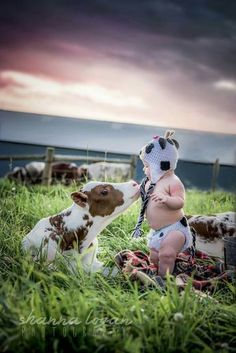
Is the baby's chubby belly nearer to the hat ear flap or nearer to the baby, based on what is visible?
the baby

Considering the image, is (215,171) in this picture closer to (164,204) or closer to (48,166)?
(48,166)

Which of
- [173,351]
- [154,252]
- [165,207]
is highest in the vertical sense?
[165,207]

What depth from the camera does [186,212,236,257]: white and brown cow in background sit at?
12.2ft

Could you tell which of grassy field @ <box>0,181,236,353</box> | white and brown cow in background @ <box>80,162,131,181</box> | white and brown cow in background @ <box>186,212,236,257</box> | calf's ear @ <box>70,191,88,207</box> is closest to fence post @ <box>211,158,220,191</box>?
white and brown cow in background @ <box>80,162,131,181</box>

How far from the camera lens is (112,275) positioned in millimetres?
2859

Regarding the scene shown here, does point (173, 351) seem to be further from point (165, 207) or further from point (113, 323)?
point (165, 207)

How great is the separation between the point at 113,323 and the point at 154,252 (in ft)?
3.12

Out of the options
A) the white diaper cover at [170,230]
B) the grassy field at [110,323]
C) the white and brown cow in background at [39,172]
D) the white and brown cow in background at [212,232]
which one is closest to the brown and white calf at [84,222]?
the white diaper cover at [170,230]

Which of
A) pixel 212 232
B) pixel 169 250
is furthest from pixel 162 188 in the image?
pixel 212 232

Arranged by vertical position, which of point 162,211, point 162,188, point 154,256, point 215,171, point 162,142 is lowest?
point 154,256

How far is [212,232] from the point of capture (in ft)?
12.3

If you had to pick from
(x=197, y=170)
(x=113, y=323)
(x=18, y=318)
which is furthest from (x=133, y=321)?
(x=197, y=170)

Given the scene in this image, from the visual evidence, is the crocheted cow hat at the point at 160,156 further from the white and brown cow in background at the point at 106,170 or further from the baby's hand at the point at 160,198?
the white and brown cow in background at the point at 106,170

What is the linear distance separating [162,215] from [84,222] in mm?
471
